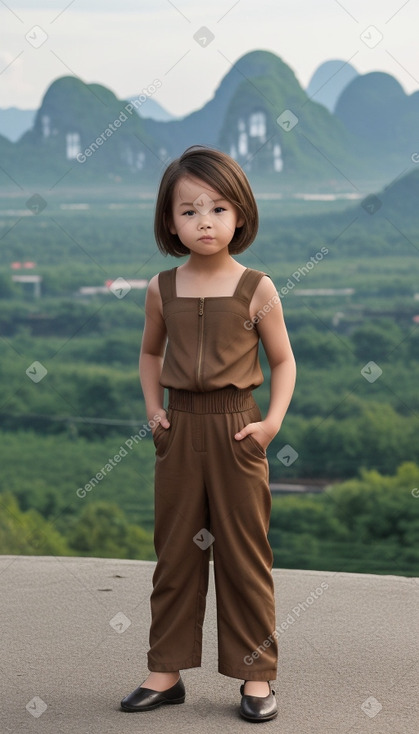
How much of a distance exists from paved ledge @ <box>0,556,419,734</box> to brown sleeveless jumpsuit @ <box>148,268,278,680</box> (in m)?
0.17

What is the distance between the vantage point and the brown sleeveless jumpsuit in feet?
8.03

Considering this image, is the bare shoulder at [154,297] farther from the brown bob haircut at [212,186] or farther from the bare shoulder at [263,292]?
the bare shoulder at [263,292]

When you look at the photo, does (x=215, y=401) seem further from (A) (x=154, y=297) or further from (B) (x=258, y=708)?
Result: (B) (x=258, y=708)

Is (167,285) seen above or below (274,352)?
above

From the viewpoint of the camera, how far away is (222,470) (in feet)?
8.05

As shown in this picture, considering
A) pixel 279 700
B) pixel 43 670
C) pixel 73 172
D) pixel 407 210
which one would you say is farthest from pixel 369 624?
pixel 73 172

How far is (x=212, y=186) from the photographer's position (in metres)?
2.42

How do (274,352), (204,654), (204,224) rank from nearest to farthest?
(204,224) < (274,352) < (204,654)

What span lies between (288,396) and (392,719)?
0.82 meters

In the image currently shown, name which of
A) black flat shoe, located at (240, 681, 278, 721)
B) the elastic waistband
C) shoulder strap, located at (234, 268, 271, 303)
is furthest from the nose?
black flat shoe, located at (240, 681, 278, 721)

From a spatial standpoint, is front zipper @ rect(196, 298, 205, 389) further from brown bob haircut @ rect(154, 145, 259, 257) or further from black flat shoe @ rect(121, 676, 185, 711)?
black flat shoe @ rect(121, 676, 185, 711)

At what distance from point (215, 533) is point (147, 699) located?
445 mm

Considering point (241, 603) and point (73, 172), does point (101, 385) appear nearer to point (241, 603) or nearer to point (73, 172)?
point (73, 172)

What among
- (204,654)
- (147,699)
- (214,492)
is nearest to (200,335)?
(214,492)
